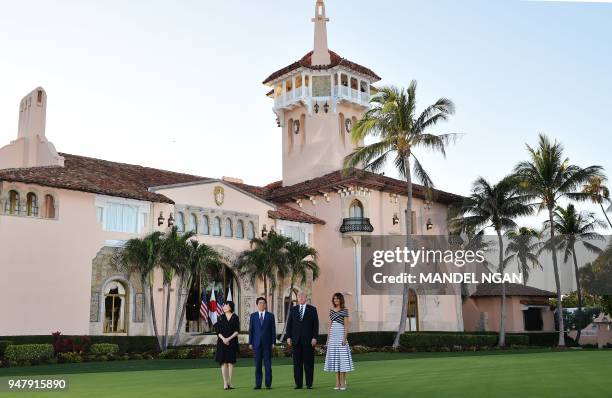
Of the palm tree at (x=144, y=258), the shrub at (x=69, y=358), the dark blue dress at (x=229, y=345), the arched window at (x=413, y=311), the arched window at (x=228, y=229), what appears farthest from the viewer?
the arched window at (x=413, y=311)

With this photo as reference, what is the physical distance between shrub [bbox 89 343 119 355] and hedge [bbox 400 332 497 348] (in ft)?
49.2

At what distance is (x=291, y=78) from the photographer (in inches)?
1833

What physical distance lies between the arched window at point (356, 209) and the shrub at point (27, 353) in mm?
19846

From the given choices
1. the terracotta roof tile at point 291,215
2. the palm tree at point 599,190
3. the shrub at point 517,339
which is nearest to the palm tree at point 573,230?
the palm tree at point 599,190

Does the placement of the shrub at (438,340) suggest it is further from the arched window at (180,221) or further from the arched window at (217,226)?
the arched window at (180,221)

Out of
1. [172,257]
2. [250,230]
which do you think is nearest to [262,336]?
[172,257]

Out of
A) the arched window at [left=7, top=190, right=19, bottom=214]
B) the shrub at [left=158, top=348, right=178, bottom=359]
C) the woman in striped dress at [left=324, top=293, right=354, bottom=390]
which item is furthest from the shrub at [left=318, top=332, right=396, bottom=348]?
the woman in striped dress at [left=324, top=293, right=354, bottom=390]

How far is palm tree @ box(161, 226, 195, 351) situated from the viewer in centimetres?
3114

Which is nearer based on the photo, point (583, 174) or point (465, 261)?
point (583, 174)

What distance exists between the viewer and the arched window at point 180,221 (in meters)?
34.2

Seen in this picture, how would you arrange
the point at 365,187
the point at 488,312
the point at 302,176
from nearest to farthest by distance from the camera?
1. the point at 365,187
2. the point at 302,176
3. the point at 488,312

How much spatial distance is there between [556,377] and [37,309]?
21443mm

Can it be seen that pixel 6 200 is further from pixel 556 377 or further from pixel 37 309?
pixel 556 377

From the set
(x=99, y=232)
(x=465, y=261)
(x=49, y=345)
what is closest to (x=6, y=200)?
(x=99, y=232)
